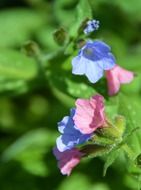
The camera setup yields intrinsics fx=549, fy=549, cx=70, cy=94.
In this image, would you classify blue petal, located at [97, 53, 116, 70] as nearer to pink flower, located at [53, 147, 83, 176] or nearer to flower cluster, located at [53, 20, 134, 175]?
flower cluster, located at [53, 20, 134, 175]

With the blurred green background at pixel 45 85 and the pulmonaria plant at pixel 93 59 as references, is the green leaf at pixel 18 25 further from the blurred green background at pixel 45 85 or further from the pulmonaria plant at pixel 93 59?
the pulmonaria plant at pixel 93 59

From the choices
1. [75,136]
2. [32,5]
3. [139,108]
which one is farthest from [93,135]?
[32,5]

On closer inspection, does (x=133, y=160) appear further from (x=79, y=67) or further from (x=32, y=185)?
(x=32, y=185)

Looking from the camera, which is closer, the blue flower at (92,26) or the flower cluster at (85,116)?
the flower cluster at (85,116)

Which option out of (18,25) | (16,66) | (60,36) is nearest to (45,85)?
(16,66)

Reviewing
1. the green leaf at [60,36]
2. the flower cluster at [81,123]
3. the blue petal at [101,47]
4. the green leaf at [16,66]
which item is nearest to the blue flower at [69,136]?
the flower cluster at [81,123]

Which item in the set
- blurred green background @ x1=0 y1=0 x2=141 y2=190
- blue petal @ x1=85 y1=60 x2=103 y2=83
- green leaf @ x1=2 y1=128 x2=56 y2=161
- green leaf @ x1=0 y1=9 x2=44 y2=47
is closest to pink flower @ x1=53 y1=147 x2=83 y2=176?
blue petal @ x1=85 y1=60 x2=103 y2=83

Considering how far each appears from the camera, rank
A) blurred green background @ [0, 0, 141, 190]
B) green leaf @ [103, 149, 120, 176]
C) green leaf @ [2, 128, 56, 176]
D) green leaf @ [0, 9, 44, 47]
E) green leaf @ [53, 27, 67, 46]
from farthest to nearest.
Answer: green leaf @ [0, 9, 44, 47], green leaf @ [2, 128, 56, 176], blurred green background @ [0, 0, 141, 190], green leaf @ [53, 27, 67, 46], green leaf @ [103, 149, 120, 176]
